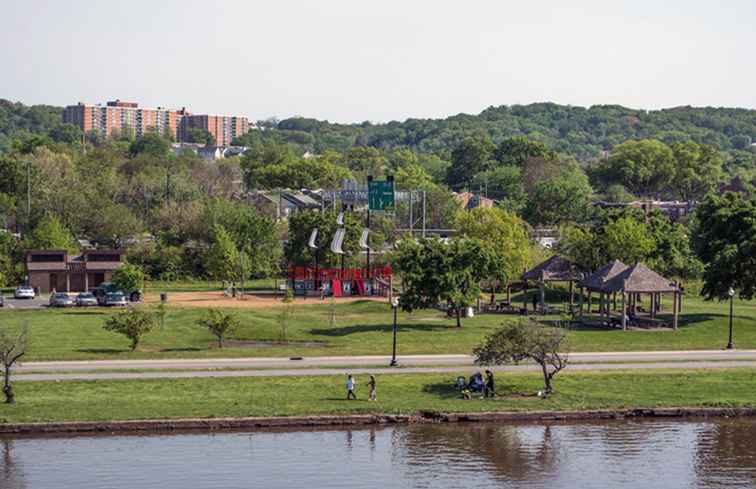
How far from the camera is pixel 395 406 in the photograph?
148 ft

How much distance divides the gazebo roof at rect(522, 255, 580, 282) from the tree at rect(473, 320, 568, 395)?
31.1m

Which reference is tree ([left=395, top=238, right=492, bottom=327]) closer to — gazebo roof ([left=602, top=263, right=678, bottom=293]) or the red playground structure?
gazebo roof ([left=602, top=263, right=678, bottom=293])

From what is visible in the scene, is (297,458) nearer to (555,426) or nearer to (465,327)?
(555,426)

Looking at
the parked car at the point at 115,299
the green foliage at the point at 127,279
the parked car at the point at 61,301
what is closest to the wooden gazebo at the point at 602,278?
the green foliage at the point at 127,279

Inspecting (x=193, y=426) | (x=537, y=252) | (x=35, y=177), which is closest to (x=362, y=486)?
(x=193, y=426)

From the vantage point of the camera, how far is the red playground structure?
9312 centimetres

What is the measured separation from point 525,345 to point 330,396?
8109 mm

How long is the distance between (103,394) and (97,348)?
12904mm

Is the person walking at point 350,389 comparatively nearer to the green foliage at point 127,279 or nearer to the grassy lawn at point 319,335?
the grassy lawn at point 319,335

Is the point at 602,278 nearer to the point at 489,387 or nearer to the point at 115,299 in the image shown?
the point at 489,387

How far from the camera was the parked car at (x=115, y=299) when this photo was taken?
81250 mm

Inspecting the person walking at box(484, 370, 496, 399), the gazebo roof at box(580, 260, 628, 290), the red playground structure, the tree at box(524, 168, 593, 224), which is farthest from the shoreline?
the tree at box(524, 168, 593, 224)

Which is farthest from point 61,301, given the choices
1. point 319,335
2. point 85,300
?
point 319,335

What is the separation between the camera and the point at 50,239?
104 meters
